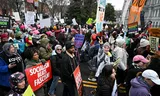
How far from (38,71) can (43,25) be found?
7.42m

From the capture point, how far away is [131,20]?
8008 mm

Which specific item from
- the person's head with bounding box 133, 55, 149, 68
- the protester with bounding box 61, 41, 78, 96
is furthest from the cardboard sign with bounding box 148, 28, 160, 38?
the protester with bounding box 61, 41, 78, 96

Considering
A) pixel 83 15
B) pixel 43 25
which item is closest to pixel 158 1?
pixel 83 15

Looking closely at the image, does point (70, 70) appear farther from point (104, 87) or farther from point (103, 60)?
point (103, 60)

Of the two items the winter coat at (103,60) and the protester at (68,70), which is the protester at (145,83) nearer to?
the protester at (68,70)

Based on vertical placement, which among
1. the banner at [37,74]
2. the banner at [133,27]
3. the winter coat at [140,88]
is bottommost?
the banner at [37,74]

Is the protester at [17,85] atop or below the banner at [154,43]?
below

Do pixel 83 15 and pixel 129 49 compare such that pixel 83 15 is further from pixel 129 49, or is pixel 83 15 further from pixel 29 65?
A: pixel 29 65

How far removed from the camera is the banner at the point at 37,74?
Result: 434 cm

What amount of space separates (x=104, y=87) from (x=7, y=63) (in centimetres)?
206

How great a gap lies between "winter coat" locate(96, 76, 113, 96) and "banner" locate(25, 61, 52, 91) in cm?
142

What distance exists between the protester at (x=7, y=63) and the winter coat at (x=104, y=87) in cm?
185

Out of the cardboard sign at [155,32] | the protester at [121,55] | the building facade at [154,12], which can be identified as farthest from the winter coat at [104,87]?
the building facade at [154,12]

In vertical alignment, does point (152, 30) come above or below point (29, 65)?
above
